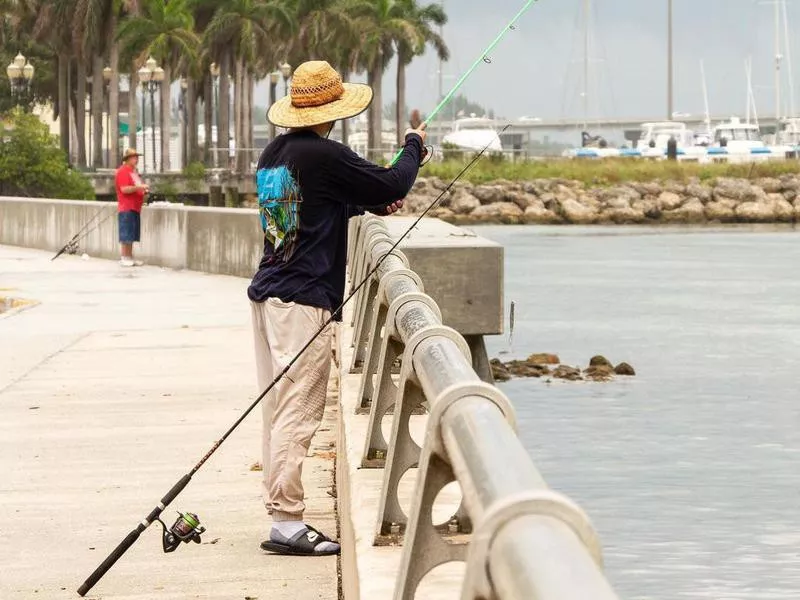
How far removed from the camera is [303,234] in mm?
6613

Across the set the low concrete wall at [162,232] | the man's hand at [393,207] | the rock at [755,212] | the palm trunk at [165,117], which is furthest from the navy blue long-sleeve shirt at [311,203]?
the rock at [755,212]

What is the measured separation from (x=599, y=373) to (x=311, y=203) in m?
18.6

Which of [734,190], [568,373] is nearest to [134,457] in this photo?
[568,373]

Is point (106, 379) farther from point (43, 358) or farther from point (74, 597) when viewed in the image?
point (74, 597)

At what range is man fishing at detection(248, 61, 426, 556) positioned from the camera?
655 cm

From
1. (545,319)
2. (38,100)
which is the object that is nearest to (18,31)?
(38,100)

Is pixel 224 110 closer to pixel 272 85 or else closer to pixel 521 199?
pixel 272 85

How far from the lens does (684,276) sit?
48719 mm

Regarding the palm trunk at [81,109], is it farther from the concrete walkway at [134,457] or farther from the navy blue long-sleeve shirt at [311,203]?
the navy blue long-sleeve shirt at [311,203]

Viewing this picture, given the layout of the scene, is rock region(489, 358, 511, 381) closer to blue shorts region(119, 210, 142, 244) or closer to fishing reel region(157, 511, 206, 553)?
blue shorts region(119, 210, 142, 244)

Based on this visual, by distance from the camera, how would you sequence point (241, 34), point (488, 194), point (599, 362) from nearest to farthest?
point (599, 362) → point (488, 194) → point (241, 34)

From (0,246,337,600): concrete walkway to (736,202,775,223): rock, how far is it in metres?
70.0

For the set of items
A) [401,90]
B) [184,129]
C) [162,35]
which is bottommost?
[184,129]

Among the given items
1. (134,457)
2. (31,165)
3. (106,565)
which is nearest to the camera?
(106,565)
